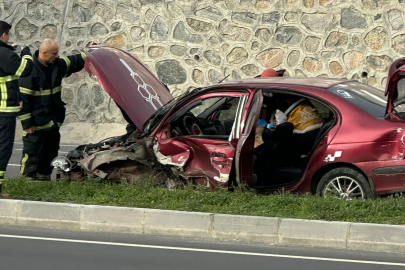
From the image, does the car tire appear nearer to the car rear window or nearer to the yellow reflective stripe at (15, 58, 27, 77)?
the car rear window

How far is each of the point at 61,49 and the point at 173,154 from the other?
9.71 meters

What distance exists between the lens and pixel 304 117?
910 cm

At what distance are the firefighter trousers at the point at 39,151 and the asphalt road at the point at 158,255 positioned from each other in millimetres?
2335

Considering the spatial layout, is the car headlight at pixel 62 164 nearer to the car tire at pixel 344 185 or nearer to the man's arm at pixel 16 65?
the man's arm at pixel 16 65

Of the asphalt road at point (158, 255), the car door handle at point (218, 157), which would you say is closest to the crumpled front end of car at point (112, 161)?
the car door handle at point (218, 157)

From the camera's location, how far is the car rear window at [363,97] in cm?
853

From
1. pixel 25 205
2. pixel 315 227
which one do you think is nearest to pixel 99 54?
pixel 25 205

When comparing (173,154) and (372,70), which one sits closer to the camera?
(173,154)

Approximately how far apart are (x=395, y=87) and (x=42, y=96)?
431 cm

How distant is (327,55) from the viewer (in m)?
16.2

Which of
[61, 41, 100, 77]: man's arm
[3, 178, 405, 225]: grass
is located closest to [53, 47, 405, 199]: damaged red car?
[3, 178, 405, 225]: grass

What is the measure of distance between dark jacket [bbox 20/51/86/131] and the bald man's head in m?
0.06

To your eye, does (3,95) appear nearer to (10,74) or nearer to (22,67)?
(10,74)

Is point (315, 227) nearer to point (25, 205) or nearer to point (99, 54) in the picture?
point (25, 205)
